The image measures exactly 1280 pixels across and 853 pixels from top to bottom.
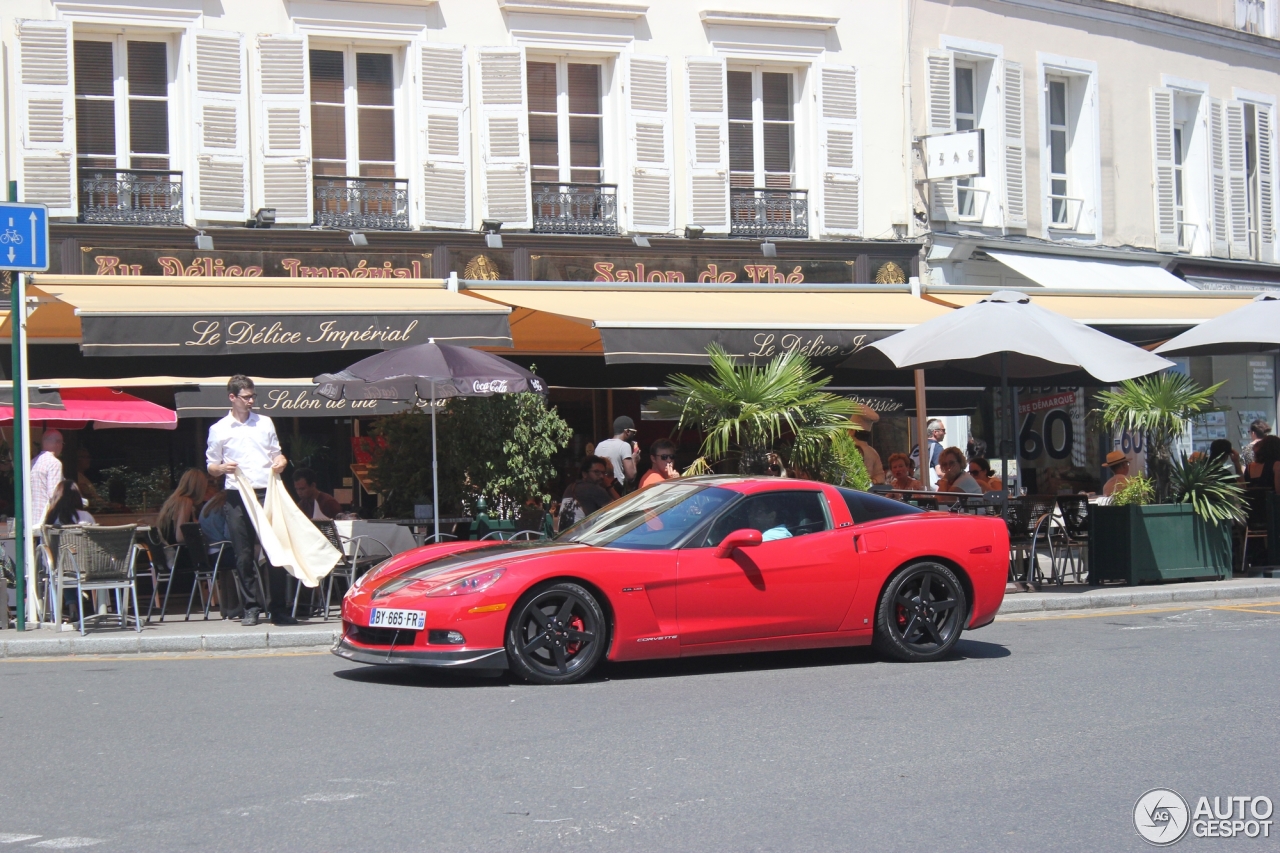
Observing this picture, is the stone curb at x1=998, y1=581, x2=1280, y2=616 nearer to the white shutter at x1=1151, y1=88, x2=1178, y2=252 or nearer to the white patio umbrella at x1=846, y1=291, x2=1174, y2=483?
the white patio umbrella at x1=846, y1=291, x2=1174, y2=483

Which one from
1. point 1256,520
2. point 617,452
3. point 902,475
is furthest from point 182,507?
point 1256,520

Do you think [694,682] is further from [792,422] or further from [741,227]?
[741,227]

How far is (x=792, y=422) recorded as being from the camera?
12.5m

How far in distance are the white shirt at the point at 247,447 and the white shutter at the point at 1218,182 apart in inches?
752

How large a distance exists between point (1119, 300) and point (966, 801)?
14491 mm

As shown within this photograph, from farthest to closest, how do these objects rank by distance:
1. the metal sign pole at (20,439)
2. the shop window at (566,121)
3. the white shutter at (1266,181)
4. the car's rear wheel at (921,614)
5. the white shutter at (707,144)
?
the white shutter at (1266,181), the white shutter at (707,144), the shop window at (566,121), the metal sign pole at (20,439), the car's rear wheel at (921,614)

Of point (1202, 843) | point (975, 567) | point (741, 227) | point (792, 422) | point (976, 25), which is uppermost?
point (976, 25)

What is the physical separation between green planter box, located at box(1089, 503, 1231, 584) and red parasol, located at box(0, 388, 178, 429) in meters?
9.23

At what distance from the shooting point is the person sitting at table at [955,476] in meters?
14.1

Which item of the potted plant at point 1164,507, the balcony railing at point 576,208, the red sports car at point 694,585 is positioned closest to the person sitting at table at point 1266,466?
the potted plant at point 1164,507

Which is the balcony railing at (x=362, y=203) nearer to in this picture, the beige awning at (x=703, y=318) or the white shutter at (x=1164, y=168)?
the beige awning at (x=703, y=318)

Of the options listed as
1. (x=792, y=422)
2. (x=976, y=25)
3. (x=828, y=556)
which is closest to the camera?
(x=828, y=556)

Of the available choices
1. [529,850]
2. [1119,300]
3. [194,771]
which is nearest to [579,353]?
[1119,300]

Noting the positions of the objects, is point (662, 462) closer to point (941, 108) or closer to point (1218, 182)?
point (941, 108)
